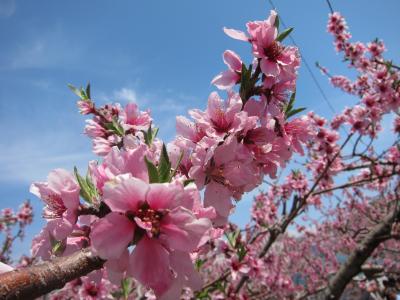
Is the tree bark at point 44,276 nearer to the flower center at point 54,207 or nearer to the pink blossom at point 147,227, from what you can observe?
the pink blossom at point 147,227

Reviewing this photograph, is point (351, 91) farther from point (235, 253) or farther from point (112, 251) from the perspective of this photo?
point (112, 251)

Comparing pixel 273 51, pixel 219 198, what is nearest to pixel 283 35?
pixel 273 51

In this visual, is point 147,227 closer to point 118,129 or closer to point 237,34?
point 118,129

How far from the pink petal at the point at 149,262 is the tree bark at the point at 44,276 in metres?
0.10

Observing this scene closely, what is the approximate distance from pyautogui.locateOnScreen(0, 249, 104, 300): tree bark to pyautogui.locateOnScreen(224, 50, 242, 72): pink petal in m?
1.11

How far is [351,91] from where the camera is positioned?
873 centimetres

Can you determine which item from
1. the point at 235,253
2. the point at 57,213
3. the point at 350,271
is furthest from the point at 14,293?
the point at 350,271

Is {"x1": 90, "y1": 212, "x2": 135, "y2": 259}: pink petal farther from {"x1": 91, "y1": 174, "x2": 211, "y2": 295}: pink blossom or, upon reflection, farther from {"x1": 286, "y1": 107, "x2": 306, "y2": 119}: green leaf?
{"x1": 286, "y1": 107, "x2": 306, "y2": 119}: green leaf

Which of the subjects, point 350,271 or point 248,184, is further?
point 350,271

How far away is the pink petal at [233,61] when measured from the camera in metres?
1.59

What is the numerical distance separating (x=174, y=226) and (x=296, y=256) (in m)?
15.3

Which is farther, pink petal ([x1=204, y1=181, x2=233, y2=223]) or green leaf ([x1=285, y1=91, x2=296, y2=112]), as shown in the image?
green leaf ([x1=285, y1=91, x2=296, y2=112])

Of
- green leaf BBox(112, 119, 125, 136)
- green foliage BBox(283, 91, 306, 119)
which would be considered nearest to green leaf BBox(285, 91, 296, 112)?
green foliage BBox(283, 91, 306, 119)

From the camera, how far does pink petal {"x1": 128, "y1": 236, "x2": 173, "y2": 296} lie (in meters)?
0.90
